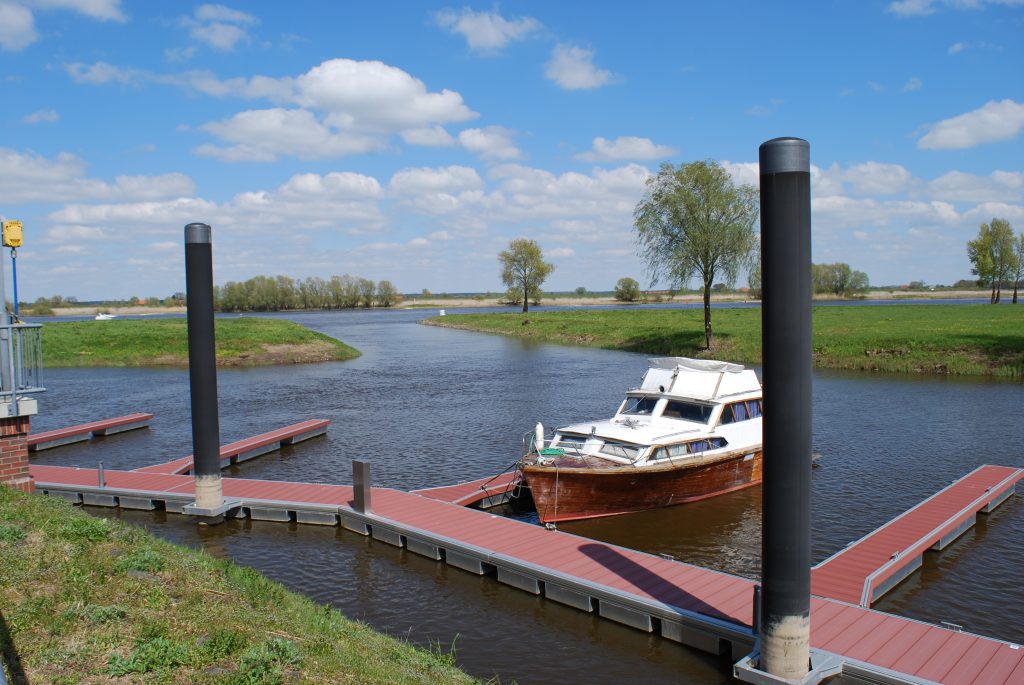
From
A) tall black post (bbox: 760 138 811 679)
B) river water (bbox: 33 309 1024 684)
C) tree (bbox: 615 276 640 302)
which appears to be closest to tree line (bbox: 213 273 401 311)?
tree (bbox: 615 276 640 302)

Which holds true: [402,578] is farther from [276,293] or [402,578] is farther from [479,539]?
[276,293]

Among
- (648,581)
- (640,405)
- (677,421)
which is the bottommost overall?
(648,581)

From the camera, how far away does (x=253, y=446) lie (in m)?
24.7

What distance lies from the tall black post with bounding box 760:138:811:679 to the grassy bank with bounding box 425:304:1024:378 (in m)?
38.0

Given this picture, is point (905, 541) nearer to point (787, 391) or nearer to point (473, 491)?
point (787, 391)

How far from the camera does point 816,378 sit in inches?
1608


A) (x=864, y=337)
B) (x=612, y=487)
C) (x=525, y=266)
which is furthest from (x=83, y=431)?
(x=525, y=266)

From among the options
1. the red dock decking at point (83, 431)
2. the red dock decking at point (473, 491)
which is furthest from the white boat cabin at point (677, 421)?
the red dock decking at point (83, 431)

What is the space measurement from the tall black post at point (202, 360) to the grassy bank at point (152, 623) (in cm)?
559

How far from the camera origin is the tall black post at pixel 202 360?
15.9 meters

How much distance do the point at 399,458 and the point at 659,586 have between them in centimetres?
1314

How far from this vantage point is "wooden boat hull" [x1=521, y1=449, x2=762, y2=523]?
52.8 ft

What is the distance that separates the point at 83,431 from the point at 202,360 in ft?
51.4

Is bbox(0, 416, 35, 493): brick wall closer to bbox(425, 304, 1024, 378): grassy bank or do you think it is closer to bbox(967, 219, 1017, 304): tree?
bbox(425, 304, 1024, 378): grassy bank
